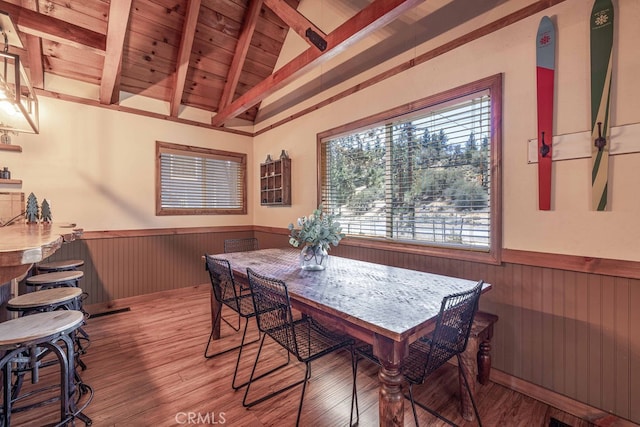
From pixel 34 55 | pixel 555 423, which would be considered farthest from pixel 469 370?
pixel 34 55

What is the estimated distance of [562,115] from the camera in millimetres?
1812

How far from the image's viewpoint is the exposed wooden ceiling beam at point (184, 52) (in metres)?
3.16

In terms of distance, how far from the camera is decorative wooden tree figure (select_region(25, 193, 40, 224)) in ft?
10.1

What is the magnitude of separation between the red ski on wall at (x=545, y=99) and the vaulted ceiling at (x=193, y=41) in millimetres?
220

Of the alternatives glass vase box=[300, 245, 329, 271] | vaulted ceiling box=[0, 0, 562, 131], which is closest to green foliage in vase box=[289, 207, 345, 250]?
glass vase box=[300, 245, 329, 271]

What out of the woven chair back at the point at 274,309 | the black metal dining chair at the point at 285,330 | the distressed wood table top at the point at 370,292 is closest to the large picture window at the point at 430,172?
the distressed wood table top at the point at 370,292

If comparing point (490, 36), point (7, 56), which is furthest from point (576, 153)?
point (7, 56)

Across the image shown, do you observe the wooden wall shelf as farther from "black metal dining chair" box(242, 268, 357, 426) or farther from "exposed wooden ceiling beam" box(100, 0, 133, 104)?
"black metal dining chair" box(242, 268, 357, 426)

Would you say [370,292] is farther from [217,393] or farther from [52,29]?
[52,29]

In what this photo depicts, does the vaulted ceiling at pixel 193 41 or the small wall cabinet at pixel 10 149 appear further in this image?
the small wall cabinet at pixel 10 149

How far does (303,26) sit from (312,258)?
212cm

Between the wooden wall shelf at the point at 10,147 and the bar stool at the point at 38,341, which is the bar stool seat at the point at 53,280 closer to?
the bar stool at the point at 38,341

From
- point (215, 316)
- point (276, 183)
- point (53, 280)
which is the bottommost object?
point (215, 316)

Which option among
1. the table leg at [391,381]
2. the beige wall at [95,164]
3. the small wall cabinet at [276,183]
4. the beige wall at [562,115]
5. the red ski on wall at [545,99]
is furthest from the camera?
the small wall cabinet at [276,183]
